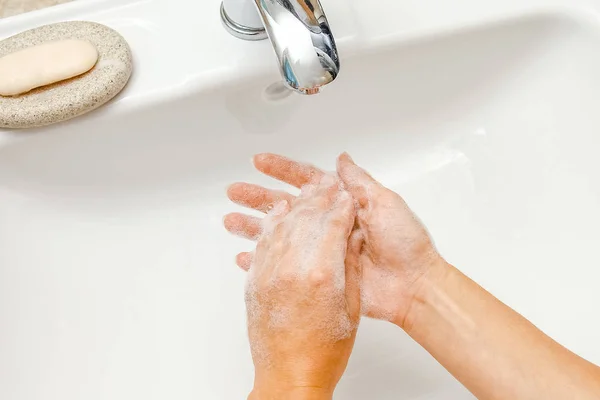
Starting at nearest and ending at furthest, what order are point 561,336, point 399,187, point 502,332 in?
point 502,332 → point 561,336 → point 399,187

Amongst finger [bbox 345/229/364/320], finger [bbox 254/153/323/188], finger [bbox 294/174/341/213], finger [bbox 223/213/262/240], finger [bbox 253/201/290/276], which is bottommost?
finger [bbox 345/229/364/320]

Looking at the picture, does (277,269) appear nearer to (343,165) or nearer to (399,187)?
(343,165)

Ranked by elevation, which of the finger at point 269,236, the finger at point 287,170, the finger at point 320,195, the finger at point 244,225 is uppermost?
the finger at point 287,170

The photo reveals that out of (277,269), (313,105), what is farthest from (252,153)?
(277,269)

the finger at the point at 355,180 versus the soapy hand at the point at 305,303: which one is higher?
the finger at the point at 355,180

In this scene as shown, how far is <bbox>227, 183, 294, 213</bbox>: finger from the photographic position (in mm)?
570

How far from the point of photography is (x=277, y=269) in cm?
48

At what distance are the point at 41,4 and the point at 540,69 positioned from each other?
520 millimetres

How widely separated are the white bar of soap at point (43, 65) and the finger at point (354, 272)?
275 millimetres

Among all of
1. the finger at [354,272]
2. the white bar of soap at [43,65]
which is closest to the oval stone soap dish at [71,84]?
the white bar of soap at [43,65]

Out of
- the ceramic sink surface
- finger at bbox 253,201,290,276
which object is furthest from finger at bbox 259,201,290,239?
the ceramic sink surface

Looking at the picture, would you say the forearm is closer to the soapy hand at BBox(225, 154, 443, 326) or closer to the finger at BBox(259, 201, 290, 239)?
the soapy hand at BBox(225, 154, 443, 326)

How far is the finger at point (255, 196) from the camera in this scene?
22.4 inches

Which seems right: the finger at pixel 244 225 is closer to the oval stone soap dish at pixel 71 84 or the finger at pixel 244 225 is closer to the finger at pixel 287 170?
the finger at pixel 287 170
